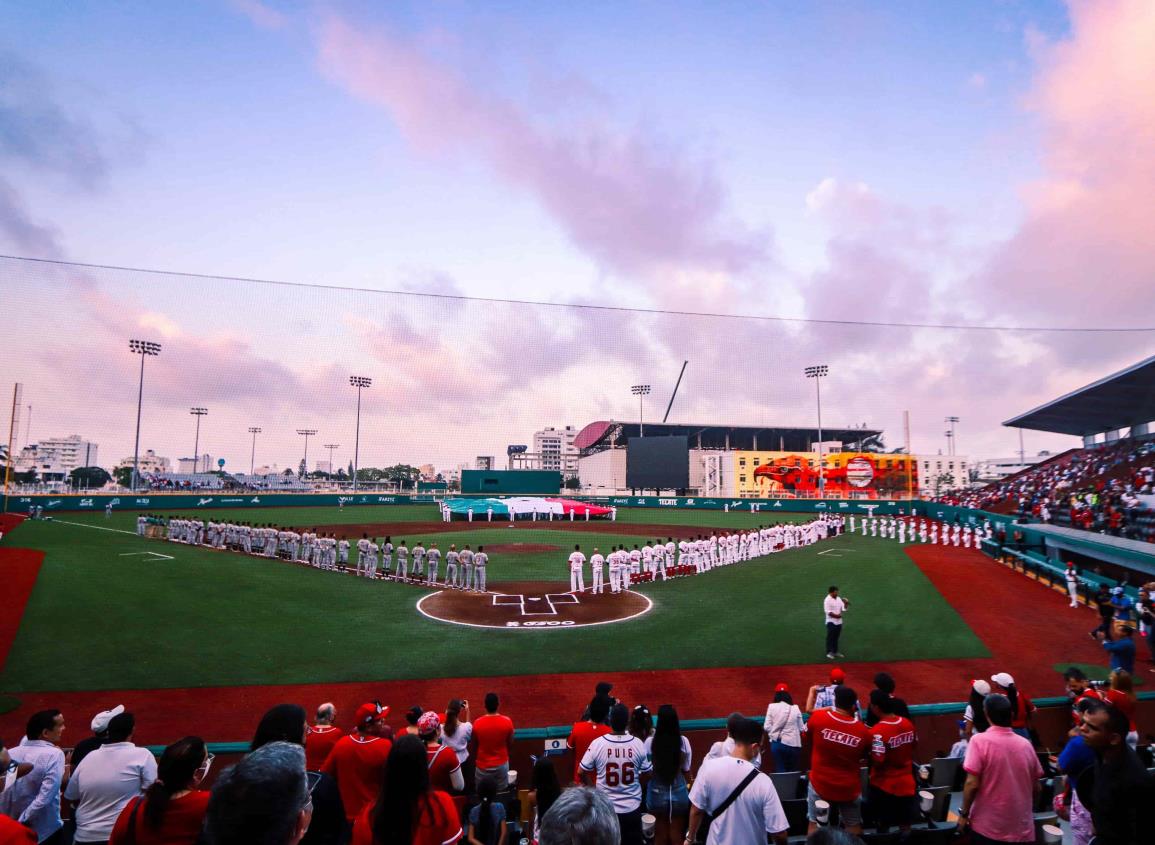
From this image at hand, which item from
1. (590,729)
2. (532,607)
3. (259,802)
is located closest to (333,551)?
(532,607)

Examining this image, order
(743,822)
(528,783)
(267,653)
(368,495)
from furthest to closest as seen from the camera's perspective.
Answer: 1. (368,495)
2. (267,653)
3. (528,783)
4. (743,822)

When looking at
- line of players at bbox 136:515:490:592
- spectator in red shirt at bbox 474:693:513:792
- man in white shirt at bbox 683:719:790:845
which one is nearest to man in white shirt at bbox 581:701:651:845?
man in white shirt at bbox 683:719:790:845

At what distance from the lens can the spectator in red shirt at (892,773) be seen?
16.2 feet

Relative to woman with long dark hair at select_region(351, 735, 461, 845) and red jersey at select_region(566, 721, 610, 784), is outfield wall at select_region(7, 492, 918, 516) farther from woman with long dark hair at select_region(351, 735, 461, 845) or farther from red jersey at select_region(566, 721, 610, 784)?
woman with long dark hair at select_region(351, 735, 461, 845)

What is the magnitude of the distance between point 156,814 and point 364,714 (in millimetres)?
1492

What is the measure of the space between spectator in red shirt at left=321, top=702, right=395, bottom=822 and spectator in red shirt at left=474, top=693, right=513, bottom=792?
1.43 metres

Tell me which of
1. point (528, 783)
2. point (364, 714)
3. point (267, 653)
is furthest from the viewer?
point (267, 653)

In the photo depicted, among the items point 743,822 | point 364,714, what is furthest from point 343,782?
point 743,822

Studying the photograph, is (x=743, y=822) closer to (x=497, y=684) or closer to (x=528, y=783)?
(x=528, y=783)

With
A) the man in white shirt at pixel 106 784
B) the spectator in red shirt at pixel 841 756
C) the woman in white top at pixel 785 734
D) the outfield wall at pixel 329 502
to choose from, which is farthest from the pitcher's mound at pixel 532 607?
the outfield wall at pixel 329 502

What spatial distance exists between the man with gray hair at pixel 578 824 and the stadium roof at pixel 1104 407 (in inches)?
1339

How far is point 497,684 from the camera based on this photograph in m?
10.9

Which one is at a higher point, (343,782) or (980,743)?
(980,743)

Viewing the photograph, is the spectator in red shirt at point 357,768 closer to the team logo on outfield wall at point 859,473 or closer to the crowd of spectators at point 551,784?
the crowd of spectators at point 551,784
